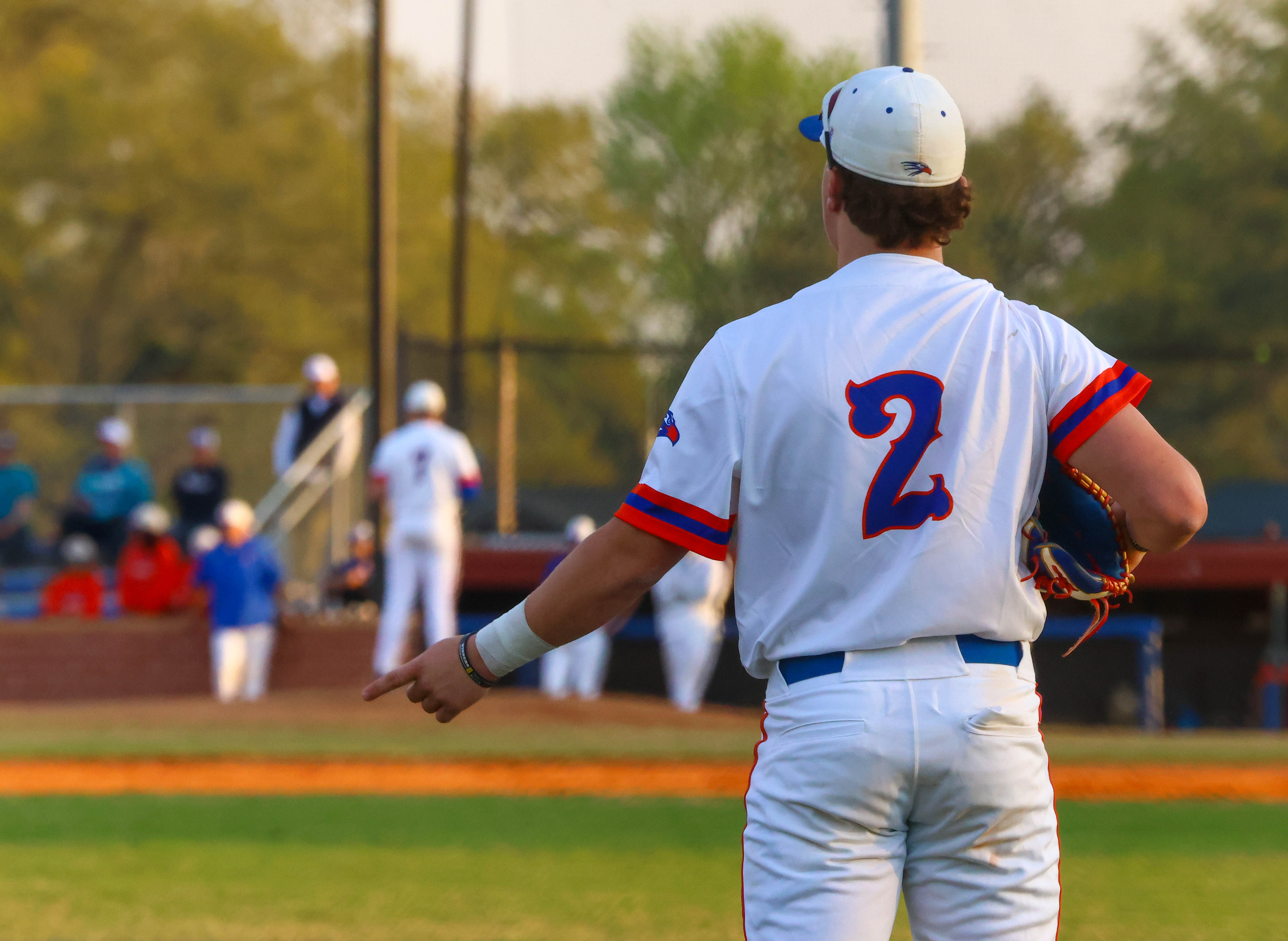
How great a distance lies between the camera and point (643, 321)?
56.6ft

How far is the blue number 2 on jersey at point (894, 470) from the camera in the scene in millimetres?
1913

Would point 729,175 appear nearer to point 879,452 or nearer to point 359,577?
point 359,577

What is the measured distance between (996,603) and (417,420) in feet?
30.7

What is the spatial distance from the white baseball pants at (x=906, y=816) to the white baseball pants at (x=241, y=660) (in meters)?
10.4

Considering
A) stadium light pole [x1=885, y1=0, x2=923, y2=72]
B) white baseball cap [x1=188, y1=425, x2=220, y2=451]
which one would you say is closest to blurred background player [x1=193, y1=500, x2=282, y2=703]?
white baseball cap [x1=188, y1=425, x2=220, y2=451]

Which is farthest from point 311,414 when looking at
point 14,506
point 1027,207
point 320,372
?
point 1027,207

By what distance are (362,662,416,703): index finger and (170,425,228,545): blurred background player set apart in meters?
12.4

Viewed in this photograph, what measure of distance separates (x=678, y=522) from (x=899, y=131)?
0.60 meters

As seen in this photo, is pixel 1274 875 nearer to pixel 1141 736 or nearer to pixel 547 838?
pixel 547 838

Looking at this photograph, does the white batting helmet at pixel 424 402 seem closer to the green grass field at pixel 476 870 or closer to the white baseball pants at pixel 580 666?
the white baseball pants at pixel 580 666

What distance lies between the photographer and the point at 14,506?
15602 mm

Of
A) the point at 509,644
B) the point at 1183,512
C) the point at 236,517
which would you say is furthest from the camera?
the point at 236,517

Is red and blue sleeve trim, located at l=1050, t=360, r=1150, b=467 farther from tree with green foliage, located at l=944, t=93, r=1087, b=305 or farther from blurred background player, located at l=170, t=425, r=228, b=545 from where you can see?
blurred background player, located at l=170, t=425, r=228, b=545

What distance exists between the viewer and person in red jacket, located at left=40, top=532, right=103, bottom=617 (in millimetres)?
13562
